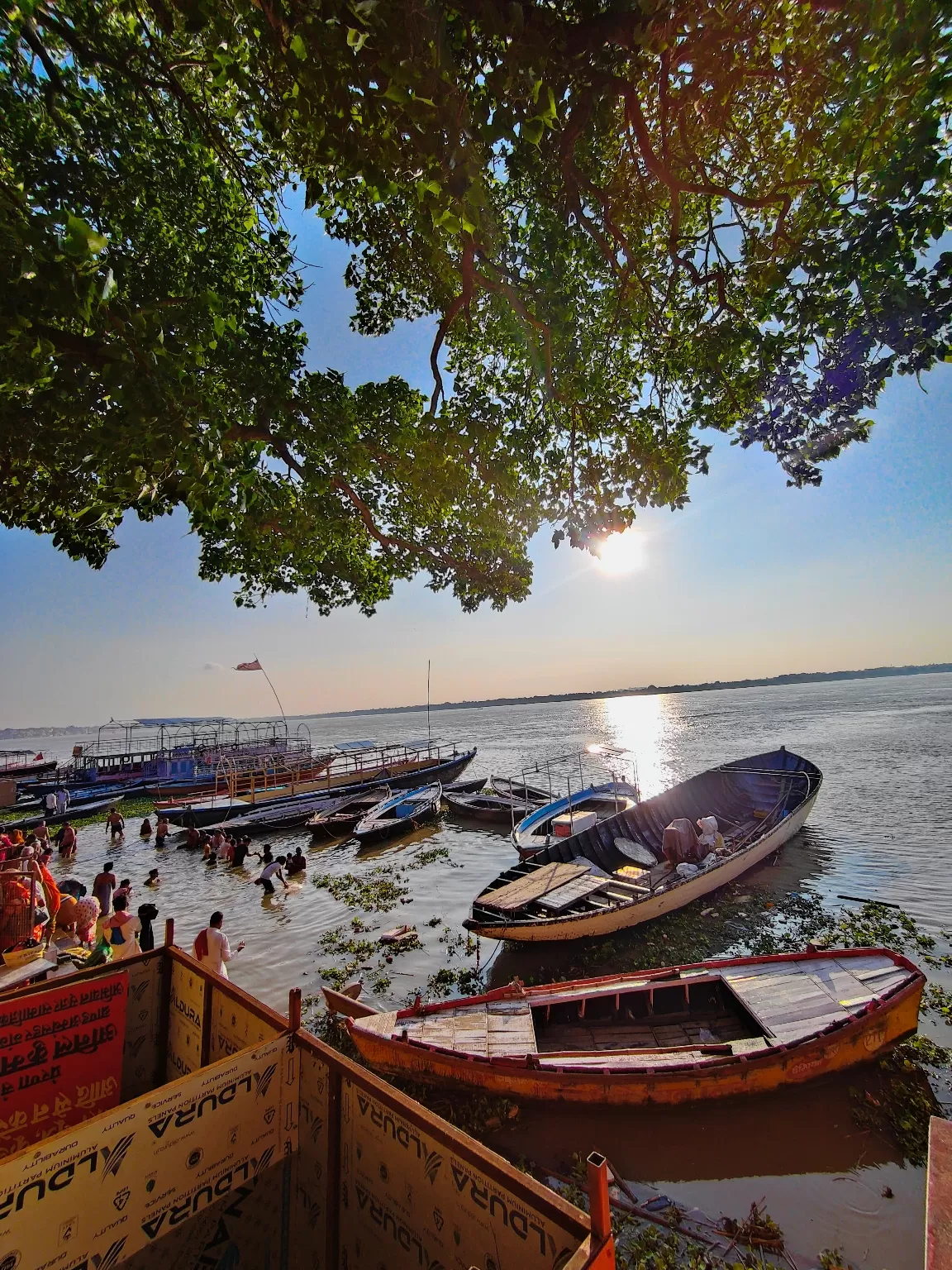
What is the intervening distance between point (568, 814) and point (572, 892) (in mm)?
8357

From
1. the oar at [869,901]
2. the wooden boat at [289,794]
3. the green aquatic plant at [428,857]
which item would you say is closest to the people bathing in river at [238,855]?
the wooden boat at [289,794]

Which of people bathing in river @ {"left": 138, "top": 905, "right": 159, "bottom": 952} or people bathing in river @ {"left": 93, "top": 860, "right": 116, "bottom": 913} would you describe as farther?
people bathing in river @ {"left": 93, "top": 860, "right": 116, "bottom": 913}

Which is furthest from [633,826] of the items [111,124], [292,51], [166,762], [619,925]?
[166,762]

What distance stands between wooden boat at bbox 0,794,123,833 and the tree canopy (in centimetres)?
2367

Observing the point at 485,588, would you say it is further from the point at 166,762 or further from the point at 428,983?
the point at 166,762

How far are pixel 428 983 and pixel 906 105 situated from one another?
14.1m

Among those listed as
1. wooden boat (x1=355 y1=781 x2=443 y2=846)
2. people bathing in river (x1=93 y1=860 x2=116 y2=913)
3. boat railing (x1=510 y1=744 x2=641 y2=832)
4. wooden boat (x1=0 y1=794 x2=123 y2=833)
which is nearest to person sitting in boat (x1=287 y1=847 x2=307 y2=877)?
wooden boat (x1=355 y1=781 x2=443 y2=846)

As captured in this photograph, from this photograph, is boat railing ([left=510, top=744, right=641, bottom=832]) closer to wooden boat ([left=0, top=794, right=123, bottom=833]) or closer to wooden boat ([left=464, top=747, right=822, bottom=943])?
wooden boat ([left=464, top=747, right=822, bottom=943])

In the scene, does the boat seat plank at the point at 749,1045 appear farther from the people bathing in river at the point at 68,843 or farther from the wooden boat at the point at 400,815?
the people bathing in river at the point at 68,843

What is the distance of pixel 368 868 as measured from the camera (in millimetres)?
19375

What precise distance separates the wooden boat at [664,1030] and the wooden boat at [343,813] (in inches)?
656

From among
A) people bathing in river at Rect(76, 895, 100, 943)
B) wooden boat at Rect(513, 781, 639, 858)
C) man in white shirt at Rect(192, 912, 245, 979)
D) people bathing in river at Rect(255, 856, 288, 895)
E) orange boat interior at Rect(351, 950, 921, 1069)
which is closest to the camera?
orange boat interior at Rect(351, 950, 921, 1069)

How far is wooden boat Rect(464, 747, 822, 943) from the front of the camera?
11445mm

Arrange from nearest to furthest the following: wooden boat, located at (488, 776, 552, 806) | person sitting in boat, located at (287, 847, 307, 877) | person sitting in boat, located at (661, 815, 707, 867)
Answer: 1. person sitting in boat, located at (661, 815, 707, 867)
2. person sitting in boat, located at (287, 847, 307, 877)
3. wooden boat, located at (488, 776, 552, 806)
